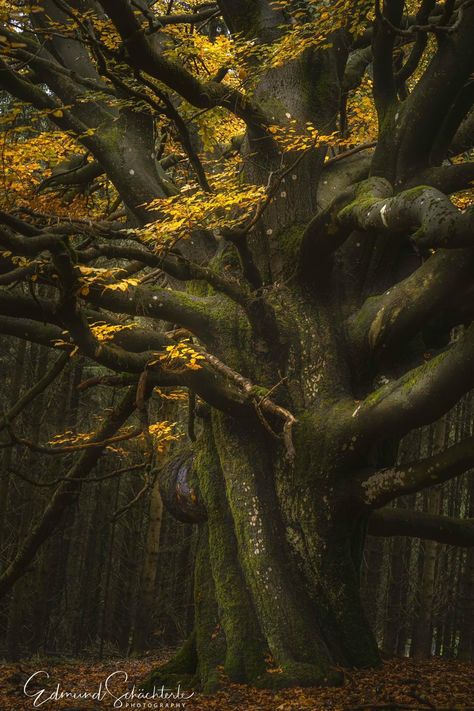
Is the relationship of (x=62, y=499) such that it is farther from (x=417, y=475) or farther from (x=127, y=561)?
(x=127, y=561)

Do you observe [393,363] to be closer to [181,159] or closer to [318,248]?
[318,248]

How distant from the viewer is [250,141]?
25.8 feet

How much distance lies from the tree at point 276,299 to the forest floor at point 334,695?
0.88 ft

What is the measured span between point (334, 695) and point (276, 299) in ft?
13.6

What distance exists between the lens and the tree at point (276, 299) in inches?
227

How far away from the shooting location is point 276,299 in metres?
7.57

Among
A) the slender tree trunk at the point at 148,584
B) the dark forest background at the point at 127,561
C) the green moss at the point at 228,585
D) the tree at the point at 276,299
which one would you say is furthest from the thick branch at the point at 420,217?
the slender tree trunk at the point at 148,584

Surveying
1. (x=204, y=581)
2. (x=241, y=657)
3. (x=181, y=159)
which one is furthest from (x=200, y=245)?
(x=241, y=657)

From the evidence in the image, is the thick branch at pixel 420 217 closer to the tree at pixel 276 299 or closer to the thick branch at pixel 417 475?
the tree at pixel 276 299

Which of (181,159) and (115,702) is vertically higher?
(181,159)

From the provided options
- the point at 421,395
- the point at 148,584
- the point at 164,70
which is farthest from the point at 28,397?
the point at 148,584

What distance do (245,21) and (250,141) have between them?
5.96ft

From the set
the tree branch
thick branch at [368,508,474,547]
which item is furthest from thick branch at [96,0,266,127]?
thick branch at [368,508,474,547]

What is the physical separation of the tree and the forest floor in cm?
27
